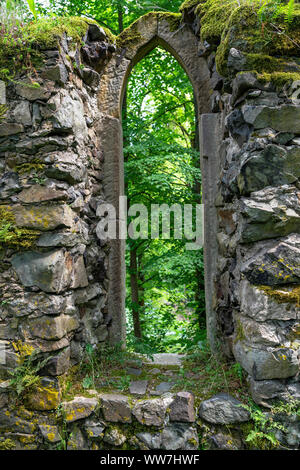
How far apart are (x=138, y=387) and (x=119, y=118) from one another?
2.44 metres

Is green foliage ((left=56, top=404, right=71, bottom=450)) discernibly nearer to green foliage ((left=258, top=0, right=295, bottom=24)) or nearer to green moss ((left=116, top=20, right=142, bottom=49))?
green foliage ((left=258, top=0, right=295, bottom=24))

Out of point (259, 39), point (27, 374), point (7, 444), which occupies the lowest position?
point (7, 444)

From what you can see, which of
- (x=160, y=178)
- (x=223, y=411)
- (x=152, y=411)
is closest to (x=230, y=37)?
(x=160, y=178)

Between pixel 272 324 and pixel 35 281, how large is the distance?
5.15ft

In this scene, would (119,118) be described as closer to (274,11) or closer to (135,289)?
(274,11)

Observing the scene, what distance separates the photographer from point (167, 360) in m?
3.12

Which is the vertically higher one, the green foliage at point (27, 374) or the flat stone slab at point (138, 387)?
the green foliage at point (27, 374)

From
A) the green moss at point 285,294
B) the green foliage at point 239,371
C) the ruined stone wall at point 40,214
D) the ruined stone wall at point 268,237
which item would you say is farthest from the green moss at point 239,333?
the ruined stone wall at point 40,214

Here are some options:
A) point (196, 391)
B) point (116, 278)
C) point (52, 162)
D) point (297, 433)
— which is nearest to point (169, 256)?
point (116, 278)

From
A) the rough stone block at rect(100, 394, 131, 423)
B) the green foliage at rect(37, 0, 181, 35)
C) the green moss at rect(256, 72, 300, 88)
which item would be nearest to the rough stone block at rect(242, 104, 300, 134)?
the green moss at rect(256, 72, 300, 88)

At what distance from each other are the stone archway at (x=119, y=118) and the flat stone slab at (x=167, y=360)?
374 millimetres

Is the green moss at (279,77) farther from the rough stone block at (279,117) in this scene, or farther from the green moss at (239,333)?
the green moss at (239,333)

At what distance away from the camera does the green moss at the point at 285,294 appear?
1.94 m
